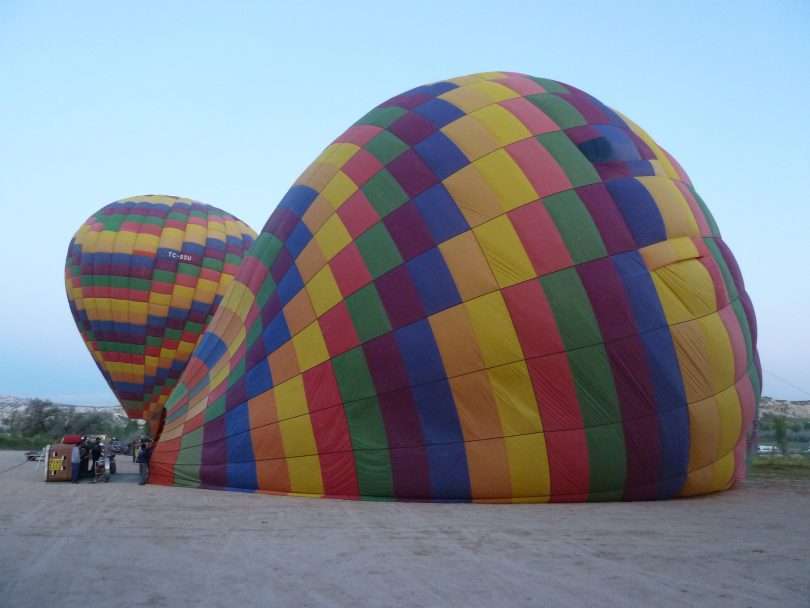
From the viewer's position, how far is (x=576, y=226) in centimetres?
827

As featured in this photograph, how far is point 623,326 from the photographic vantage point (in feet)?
26.1

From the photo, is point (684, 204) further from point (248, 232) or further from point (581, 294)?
point (248, 232)

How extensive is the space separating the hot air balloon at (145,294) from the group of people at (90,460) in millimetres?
5078

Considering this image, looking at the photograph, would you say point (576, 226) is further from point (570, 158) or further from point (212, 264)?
point (212, 264)

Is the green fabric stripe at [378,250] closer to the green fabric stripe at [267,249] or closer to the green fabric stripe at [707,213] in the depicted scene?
the green fabric stripe at [267,249]

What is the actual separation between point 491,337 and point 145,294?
1136cm

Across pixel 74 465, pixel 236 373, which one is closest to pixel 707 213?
pixel 236 373

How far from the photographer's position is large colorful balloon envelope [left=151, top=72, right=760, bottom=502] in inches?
310

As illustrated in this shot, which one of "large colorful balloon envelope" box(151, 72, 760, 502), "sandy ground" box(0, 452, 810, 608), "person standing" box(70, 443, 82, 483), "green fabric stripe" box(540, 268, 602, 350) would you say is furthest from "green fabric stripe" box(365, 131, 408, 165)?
"person standing" box(70, 443, 82, 483)

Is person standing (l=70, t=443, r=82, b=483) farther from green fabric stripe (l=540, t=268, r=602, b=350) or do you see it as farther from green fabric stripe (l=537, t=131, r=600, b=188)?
green fabric stripe (l=537, t=131, r=600, b=188)

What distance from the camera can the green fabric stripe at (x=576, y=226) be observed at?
8164 mm

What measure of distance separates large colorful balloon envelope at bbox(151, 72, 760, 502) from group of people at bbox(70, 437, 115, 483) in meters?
1.91

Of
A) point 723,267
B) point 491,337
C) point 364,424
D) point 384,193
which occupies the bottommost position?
point 364,424

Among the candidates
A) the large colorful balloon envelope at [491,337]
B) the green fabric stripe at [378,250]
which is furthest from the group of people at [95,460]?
the green fabric stripe at [378,250]
